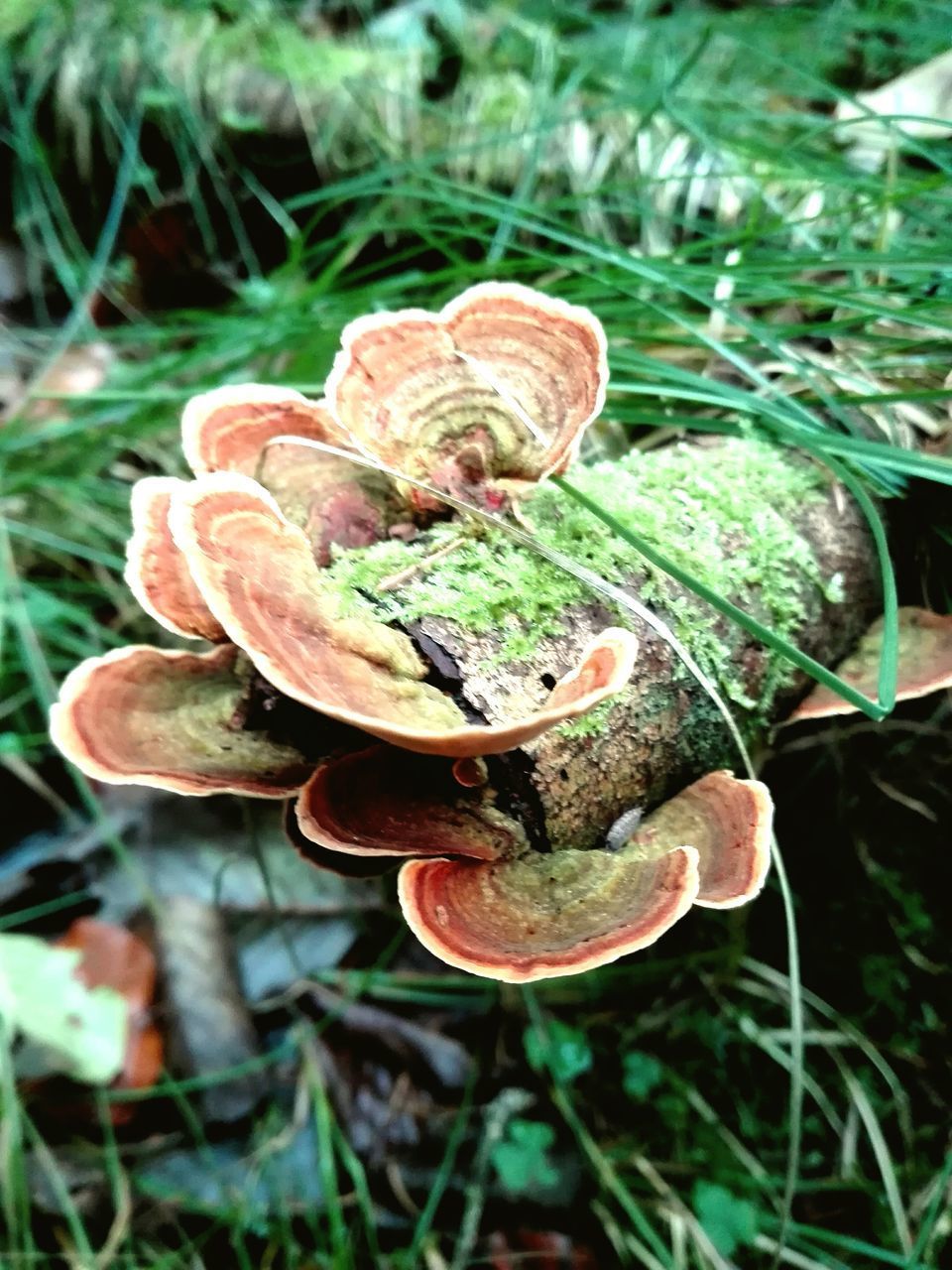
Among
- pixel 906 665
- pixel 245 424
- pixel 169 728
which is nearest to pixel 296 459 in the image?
pixel 245 424

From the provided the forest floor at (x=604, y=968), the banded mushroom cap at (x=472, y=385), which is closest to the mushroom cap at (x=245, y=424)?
the banded mushroom cap at (x=472, y=385)

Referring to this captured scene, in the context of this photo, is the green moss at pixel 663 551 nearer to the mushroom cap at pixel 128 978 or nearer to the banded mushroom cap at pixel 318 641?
the banded mushroom cap at pixel 318 641

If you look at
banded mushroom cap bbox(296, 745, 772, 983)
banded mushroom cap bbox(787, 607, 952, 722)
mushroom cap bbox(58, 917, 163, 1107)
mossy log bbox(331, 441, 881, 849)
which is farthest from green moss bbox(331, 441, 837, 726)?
mushroom cap bbox(58, 917, 163, 1107)

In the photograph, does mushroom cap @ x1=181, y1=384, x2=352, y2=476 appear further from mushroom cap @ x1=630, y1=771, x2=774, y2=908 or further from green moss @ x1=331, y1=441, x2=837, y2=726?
mushroom cap @ x1=630, y1=771, x2=774, y2=908

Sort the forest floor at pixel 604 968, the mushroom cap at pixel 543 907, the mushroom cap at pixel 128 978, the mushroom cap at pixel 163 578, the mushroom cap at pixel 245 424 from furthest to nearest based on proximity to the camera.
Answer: the mushroom cap at pixel 128 978 → the forest floor at pixel 604 968 → the mushroom cap at pixel 245 424 → the mushroom cap at pixel 163 578 → the mushroom cap at pixel 543 907

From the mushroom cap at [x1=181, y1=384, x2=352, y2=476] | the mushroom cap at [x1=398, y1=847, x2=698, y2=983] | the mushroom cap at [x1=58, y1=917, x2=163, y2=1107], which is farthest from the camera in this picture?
the mushroom cap at [x1=58, y1=917, x2=163, y2=1107]

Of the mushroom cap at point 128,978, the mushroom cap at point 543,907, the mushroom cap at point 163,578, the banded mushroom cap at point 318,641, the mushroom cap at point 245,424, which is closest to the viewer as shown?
the banded mushroom cap at point 318,641

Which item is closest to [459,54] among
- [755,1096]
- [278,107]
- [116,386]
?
[278,107]
